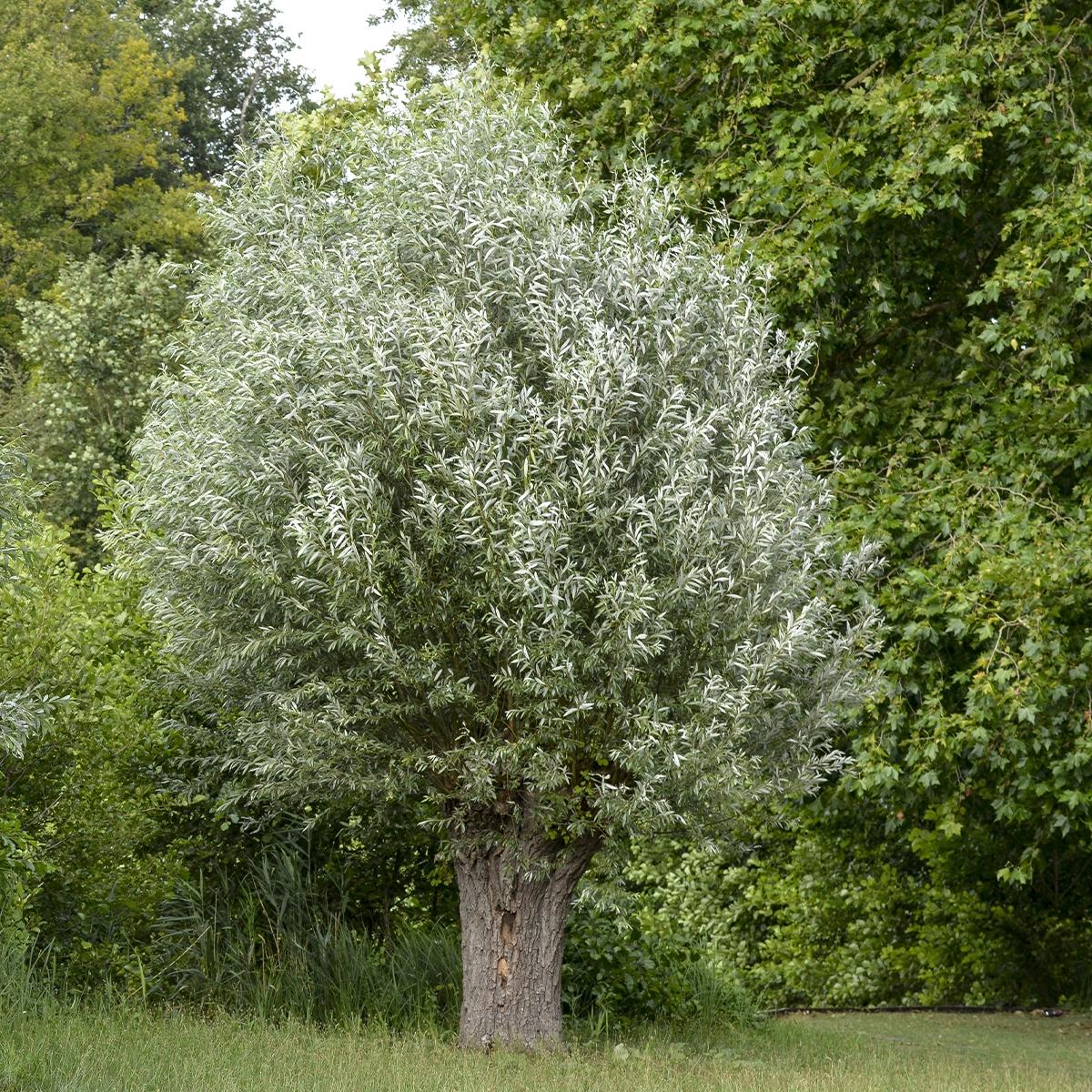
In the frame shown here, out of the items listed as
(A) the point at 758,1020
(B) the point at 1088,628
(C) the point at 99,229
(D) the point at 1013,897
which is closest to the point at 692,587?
(B) the point at 1088,628

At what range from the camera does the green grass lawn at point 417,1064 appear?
28.2 ft

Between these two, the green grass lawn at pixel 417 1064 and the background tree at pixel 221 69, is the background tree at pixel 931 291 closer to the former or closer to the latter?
the green grass lawn at pixel 417 1064

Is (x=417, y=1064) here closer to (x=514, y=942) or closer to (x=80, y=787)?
(x=514, y=942)

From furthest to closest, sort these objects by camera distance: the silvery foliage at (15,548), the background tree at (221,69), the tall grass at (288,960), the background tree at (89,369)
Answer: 1. the background tree at (221,69)
2. the background tree at (89,369)
3. the tall grass at (288,960)
4. the silvery foliage at (15,548)

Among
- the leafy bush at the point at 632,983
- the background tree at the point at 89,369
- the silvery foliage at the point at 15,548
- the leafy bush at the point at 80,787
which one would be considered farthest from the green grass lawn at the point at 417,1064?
the background tree at the point at 89,369

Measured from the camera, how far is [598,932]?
13383 mm

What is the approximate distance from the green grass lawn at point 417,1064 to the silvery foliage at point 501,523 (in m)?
1.78

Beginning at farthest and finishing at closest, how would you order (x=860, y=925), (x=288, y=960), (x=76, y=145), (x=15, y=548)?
(x=76, y=145) < (x=860, y=925) < (x=288, y=960) < (x=15, y=548)

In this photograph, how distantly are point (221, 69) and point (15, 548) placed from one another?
37.5 meters

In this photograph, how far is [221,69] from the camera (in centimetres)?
4228

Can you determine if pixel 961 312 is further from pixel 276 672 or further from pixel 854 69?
pixel 276 672

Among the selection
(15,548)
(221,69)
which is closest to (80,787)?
(15,548)

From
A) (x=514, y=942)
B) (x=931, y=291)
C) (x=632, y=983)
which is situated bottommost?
(x=632, y=983)

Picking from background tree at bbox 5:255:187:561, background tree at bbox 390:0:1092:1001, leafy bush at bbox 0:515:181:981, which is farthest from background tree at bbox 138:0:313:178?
leafy bush at bbox 0:515:181:981
